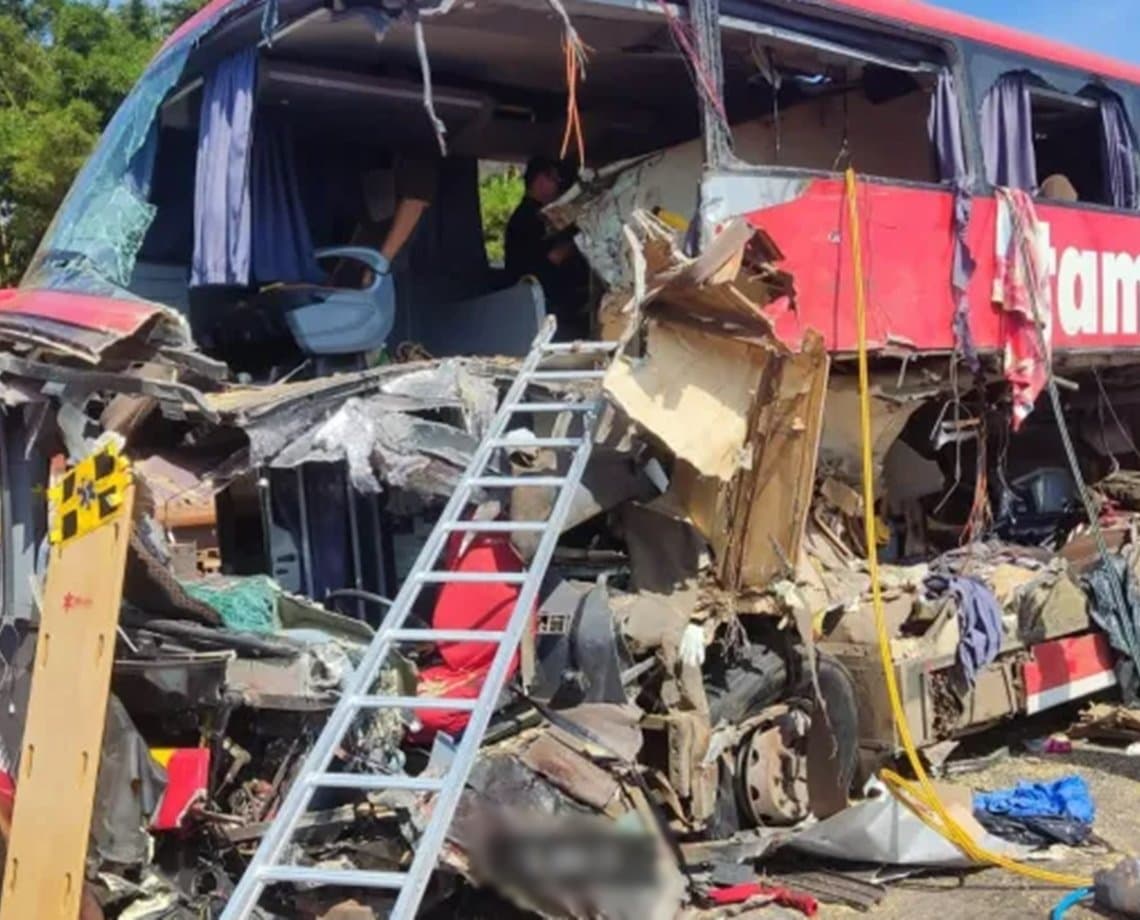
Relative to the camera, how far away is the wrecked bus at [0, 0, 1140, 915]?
17.3 ft

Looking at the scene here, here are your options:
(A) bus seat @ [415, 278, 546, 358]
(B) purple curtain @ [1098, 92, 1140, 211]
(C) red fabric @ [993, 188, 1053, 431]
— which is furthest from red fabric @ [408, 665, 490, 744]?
(B) purple curtain @ [1098, 92, 1140, 211]

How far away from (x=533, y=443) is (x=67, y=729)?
6.74 feet

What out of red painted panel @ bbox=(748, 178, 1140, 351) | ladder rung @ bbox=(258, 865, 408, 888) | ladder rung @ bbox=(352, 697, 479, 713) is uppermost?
red painted panel @ bbox=(748, 178, 1140, 351)

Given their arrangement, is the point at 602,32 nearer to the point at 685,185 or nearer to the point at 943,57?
the point at 685,185

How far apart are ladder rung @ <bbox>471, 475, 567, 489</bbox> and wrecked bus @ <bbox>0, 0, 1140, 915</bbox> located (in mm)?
161

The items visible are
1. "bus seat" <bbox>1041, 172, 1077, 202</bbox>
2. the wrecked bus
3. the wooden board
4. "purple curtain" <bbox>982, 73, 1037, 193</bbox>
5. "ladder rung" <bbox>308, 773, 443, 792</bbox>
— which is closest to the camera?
"ladder rung" <bbox>308, 773, 443, 792</bbox>

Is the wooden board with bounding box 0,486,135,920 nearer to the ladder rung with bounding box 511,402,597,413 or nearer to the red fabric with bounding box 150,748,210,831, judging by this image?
the red fabric with bounding box 150,748,210,831

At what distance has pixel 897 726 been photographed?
21.5ft

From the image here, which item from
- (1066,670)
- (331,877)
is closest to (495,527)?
(331,877)

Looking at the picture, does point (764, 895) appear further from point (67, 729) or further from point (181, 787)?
point (67, 729)

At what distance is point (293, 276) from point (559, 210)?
1571mm

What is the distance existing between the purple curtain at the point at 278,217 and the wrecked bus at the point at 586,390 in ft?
0.07

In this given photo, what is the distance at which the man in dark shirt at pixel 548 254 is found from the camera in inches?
331

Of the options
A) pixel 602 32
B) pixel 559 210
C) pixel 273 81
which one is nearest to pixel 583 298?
pixel 559 210
